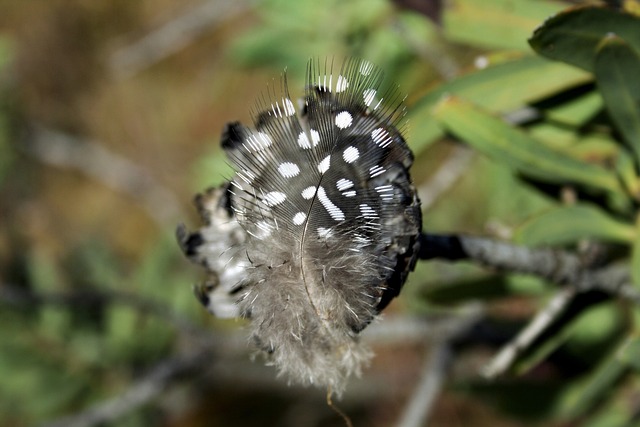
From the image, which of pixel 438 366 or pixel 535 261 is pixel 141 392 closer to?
pixel 438 366

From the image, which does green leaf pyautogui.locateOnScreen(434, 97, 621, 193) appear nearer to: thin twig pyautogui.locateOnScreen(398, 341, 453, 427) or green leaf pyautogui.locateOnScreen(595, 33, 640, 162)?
green leaf pyautogui.locateOnScreen(595, 33, 640, 162)

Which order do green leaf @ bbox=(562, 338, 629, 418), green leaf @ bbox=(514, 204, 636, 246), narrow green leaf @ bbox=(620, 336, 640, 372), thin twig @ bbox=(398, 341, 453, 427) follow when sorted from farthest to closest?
thin twig @ bbox=(398, 341, 453, 427), green leaf @ bbox=(562, 338, 629, 418), green leaf @ bbox=(514, 204, 636, 246), narrow green leaf @ bbox=(620, 336, 640, 372)

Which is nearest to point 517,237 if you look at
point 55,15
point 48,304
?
point 48,304

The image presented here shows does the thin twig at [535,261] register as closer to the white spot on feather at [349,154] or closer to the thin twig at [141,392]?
the white spot on feather at [349,154]

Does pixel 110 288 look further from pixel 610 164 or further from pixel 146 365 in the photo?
pixel 610 164

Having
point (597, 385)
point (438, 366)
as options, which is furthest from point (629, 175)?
point (438, 366)

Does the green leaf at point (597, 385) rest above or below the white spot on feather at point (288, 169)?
below

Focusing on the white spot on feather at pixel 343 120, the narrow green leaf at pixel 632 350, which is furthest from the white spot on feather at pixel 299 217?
the narrow green leaf at pixel 632 350

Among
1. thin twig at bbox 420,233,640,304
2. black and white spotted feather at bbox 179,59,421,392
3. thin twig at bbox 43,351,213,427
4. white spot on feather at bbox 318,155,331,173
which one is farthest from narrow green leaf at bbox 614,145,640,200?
thin twig at bbox 43,351,213,427
